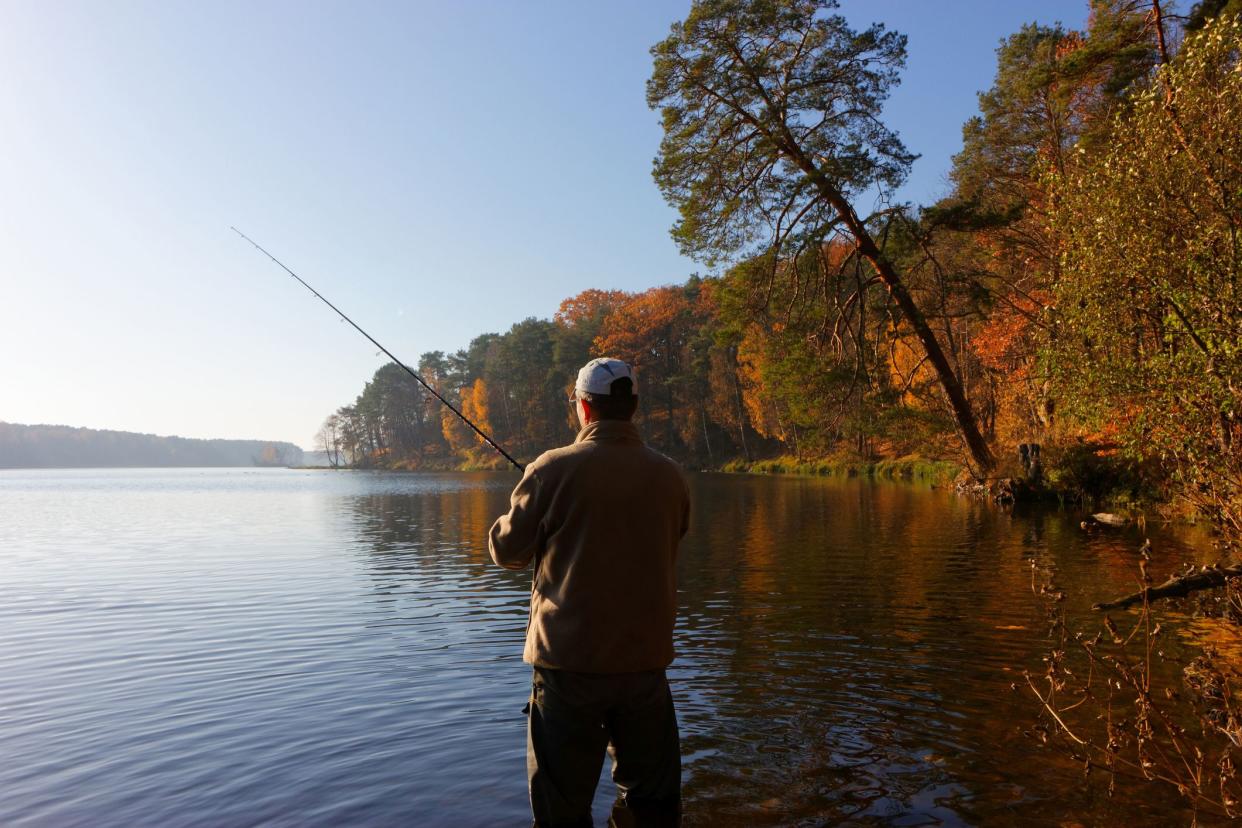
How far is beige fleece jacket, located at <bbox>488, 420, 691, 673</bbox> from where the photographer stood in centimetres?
334

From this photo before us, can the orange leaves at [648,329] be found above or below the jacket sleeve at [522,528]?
above

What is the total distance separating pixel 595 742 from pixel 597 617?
526 mm

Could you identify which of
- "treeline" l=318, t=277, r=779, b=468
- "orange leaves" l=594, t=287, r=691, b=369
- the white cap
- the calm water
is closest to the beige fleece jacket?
the white cap

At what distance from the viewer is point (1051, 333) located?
1303cm

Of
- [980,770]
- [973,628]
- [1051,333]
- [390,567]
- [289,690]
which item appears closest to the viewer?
[980,770]

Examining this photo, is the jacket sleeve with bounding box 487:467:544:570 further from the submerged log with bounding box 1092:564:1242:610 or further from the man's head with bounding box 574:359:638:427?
the submerged log with bounding box 1092:564:1242:610

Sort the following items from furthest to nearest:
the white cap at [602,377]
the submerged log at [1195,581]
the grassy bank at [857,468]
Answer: the grassy bank at [857,468] → the submerged log at [1195,581] → the white cap at [602,377]

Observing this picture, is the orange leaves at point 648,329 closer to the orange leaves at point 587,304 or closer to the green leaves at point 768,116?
the orange leaves at point 587,304

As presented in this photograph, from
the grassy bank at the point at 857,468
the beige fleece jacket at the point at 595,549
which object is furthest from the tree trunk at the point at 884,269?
the beige fleece jacket at the point at 595,549

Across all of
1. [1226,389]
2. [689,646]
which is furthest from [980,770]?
[1226,389]

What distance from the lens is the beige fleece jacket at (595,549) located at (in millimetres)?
3338

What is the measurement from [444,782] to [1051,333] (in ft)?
37.7

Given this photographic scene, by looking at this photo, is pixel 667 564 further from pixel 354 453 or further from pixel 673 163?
pixel 354 453

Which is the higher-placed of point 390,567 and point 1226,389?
point 1226,389
